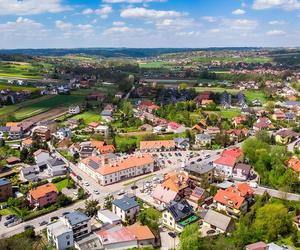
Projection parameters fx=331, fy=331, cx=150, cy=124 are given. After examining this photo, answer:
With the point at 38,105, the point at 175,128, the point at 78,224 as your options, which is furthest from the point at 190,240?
the point at 38,105

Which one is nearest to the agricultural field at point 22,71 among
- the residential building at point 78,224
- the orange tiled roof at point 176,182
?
the orange tiled roof at point 176,182

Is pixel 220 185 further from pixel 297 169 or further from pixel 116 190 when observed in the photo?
pixel 116 190

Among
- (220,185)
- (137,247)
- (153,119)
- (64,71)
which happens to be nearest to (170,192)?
(220,185)

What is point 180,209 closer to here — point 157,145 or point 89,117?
point 157,145

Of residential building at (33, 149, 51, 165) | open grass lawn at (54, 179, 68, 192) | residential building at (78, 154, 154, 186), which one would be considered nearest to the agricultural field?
residential building at (33, 149, 51, 165)

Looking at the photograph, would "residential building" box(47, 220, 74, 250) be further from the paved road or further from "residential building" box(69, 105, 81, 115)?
"residential building" box(69, 105, 81, 115)

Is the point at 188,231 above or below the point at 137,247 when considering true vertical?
above
